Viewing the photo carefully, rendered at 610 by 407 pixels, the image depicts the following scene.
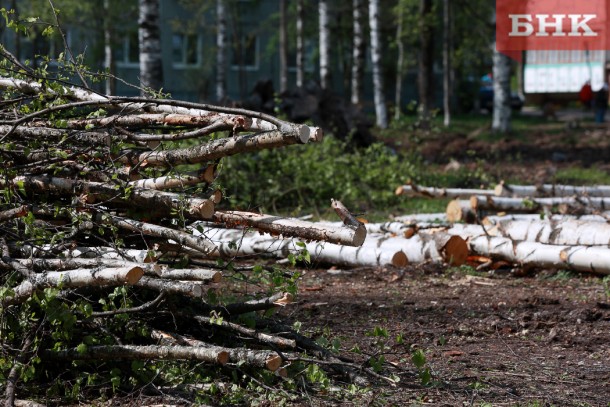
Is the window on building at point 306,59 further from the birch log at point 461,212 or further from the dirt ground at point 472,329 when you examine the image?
the dirt ground at point 472,329

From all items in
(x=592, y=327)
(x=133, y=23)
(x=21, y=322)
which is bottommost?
(x=592, y=327)

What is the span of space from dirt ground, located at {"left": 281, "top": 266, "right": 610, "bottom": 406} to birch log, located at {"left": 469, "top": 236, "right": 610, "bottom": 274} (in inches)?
5.7

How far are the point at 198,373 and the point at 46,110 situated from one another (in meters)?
1.59

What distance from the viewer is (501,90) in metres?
26.5

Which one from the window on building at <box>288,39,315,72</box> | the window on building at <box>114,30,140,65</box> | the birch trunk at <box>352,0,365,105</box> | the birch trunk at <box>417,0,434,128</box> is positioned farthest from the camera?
the window on building at <box>288,39,315,72</box>

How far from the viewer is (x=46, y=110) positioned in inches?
209

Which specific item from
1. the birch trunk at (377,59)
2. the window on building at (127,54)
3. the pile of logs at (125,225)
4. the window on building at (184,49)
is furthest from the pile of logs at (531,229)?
the window on building at (127,54)

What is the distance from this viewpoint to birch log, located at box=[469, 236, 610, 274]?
28.7ft

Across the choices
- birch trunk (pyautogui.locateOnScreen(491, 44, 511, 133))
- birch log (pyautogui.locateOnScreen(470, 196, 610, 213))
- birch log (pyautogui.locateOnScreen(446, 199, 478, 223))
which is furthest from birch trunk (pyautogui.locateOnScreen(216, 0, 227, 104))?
birch log (pyautogui.locateOnScreen(470, 196, 610, 213))

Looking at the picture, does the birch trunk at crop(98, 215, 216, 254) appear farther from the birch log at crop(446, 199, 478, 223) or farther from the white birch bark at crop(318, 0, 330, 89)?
the white birch bark at crop(318, 0, 330, 89)

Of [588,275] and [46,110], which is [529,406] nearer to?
[46,110]

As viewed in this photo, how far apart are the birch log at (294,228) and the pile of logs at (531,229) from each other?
4.28 metres

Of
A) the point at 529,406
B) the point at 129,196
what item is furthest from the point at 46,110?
the point at 529,406

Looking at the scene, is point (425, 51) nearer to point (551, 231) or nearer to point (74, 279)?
point (551, 231)
